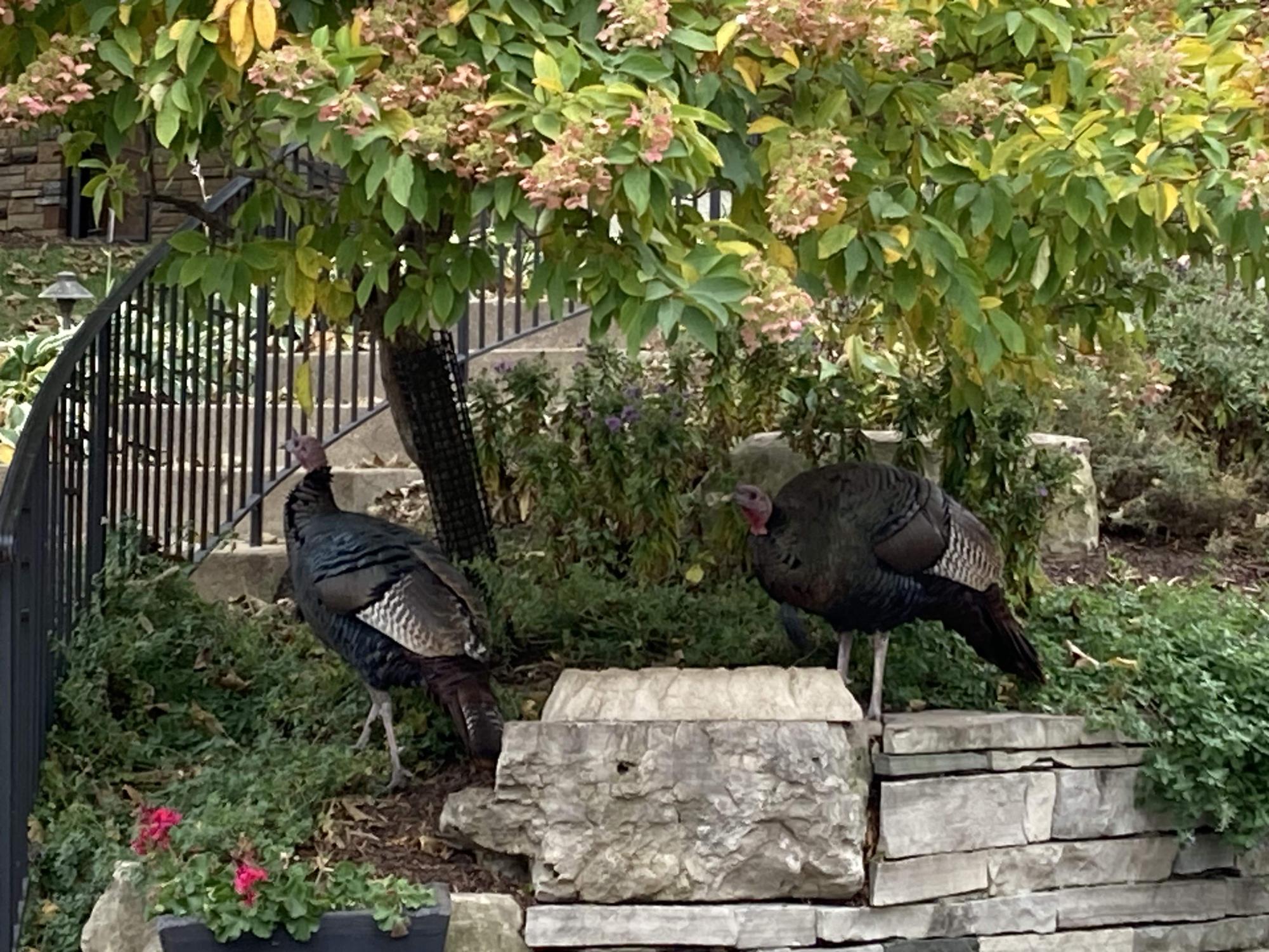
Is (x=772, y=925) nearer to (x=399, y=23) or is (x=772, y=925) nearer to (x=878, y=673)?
(x=878, y=673)

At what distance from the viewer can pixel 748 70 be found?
345 cm

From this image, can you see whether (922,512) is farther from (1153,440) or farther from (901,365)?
(1153,440)

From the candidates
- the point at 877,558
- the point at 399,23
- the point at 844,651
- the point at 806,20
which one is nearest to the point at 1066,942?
the point at 844,651

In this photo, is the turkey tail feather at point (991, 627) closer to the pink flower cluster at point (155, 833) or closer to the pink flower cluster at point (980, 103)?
the pink flower cluster at point (980, 103)

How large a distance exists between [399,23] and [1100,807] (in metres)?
2.92

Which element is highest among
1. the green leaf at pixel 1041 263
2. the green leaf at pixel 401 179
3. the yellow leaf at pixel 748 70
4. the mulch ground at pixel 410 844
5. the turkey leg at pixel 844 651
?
the yellow leaf at pixel 748 70

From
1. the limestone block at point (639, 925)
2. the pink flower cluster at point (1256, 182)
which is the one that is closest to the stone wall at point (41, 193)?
the limestone block at point (639, 925)

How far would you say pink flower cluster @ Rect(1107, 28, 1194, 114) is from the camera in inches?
130

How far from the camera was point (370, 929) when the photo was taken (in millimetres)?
3836

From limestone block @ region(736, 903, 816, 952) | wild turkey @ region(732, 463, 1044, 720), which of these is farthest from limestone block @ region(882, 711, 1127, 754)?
limestone block @ region(736, 903, 816, 952)

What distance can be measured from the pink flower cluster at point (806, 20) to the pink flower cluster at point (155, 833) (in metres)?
2.23

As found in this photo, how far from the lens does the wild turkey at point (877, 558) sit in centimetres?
459

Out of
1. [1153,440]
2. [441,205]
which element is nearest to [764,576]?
[441,205]

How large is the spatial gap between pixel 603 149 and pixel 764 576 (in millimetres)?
1892
